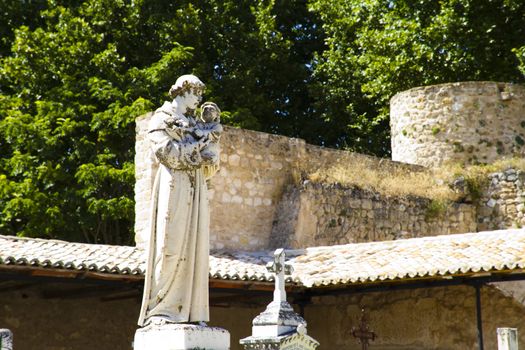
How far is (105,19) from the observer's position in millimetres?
22719

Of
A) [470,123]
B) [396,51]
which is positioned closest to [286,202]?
[470,123]

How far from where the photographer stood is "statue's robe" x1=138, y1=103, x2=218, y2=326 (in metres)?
7.35

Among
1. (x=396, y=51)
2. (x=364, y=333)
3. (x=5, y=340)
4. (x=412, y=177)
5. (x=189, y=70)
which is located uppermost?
(x=396, y=51)

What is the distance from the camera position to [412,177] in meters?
19.4

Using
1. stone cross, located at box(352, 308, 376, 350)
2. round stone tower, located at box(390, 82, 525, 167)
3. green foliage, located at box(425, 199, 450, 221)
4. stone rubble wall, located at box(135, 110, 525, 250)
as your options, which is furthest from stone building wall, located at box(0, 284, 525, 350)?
round stone tower, located at box(390, 82, 525, 167)

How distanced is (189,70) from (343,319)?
8910 millimetres

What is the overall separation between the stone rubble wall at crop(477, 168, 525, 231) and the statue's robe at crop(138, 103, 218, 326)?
12.8 metres

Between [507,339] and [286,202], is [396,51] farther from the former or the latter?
[507,339]

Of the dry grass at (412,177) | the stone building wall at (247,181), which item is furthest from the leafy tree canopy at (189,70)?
the stone building wall at (247,181)

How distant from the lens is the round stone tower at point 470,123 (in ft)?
67.2

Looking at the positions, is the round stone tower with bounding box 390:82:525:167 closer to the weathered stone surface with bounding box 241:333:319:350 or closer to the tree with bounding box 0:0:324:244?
the tree with bounding box 0:0:324:244

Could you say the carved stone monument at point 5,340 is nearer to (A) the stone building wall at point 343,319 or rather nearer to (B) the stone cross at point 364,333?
(A) the stone building wall at point 343,319

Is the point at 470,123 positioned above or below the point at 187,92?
above

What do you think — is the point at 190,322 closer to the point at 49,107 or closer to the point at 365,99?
the point at 49,107
